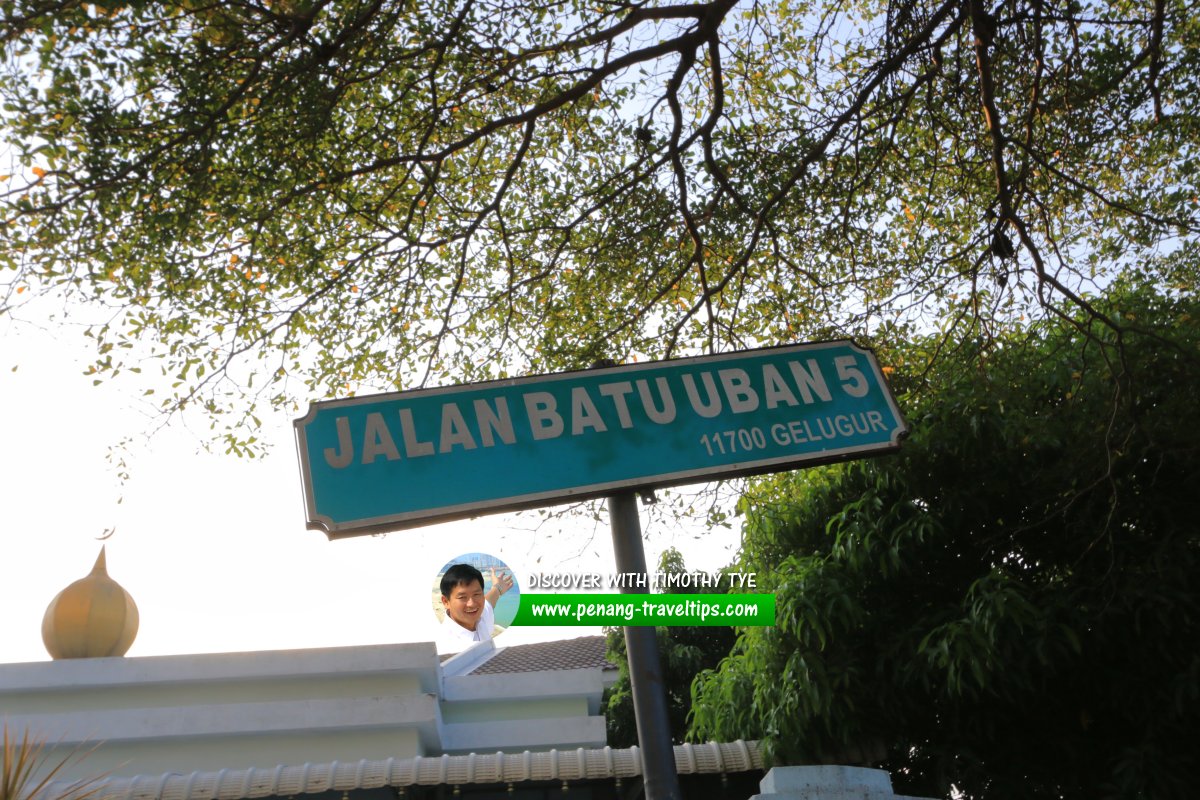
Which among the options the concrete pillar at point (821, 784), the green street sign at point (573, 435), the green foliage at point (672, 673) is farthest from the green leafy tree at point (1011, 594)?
the green foliage at point (672, 673)

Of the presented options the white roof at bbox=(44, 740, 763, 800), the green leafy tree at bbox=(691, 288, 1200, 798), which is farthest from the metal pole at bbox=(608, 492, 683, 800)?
the white roof at bbox=(44, 740, 763, 800)

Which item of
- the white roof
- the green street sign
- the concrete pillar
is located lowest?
the concrete pillar

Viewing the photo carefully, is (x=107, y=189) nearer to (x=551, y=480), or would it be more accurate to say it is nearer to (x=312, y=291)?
(x=312, y=291)

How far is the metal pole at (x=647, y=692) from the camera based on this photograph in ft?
4.83

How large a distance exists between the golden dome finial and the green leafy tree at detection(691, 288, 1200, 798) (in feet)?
27.3

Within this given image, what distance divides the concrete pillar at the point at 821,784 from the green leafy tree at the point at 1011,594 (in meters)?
Result: 2.22

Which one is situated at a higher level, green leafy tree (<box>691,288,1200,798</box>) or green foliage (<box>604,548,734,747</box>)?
green foliage (<box>604,548,734,747</box>)

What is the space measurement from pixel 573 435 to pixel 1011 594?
3545 mm

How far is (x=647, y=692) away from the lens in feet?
5.08

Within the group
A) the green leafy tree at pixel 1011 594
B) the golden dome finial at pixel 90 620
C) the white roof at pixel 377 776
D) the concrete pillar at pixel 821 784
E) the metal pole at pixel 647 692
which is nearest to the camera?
the metal pole at pixel 647 692

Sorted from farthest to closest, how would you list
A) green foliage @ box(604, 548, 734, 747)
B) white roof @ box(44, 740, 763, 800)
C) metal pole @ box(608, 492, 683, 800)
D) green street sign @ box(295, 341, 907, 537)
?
green foliage @ box(604, 548, 734, 747) → white roof @ box(44, 740, 763, 800) → green street sign @ box(295, 341, 907, 537) → metal pole @ box(608, 492, 683, 800)

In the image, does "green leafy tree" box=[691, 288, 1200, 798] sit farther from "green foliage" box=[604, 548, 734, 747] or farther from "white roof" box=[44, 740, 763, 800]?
"green foliage" box=[604, 548, 734, 747]

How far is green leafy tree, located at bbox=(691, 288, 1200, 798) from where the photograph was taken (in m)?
4.73

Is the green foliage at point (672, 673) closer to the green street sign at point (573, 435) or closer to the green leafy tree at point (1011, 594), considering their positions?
the green leafy tree at point (1011, 594)
